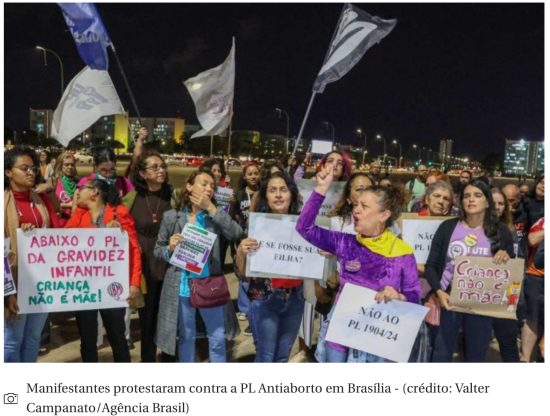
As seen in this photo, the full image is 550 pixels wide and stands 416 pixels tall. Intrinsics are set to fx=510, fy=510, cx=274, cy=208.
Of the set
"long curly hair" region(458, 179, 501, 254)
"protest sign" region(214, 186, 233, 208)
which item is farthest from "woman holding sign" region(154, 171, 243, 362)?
"protest sign" region(214, 186, 233, 208)

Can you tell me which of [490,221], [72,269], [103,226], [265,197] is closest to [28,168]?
[103,226]

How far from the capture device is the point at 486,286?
12.1ft

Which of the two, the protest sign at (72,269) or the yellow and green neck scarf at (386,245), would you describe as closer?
the yellow and green neck scarf at (386,245)

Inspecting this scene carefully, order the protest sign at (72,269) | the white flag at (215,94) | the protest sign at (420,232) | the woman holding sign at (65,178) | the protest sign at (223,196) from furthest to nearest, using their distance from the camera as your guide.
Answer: the white flag at (215,94)
the woman holding sign at (65,178)
the protest sign at (223,196)
the protest sign at (420,232)
the protest sign at (72,269)

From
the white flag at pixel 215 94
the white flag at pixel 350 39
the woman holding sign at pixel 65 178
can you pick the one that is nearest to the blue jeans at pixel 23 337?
the woman holding sign at pixel 65 178

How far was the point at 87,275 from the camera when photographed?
3809 millimetres

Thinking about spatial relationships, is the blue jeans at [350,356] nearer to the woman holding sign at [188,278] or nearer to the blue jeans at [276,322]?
the blue jeans at [276,322]

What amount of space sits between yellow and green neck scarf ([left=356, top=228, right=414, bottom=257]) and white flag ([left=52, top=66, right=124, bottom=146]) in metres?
3.40

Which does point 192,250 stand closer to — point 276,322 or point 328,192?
point 276,322

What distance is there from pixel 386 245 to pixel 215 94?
420 cm

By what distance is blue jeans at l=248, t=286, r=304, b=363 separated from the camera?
3699mm

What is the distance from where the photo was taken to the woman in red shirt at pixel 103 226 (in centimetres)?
389

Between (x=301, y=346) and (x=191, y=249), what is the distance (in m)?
1.82

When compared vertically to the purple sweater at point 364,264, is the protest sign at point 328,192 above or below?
above
